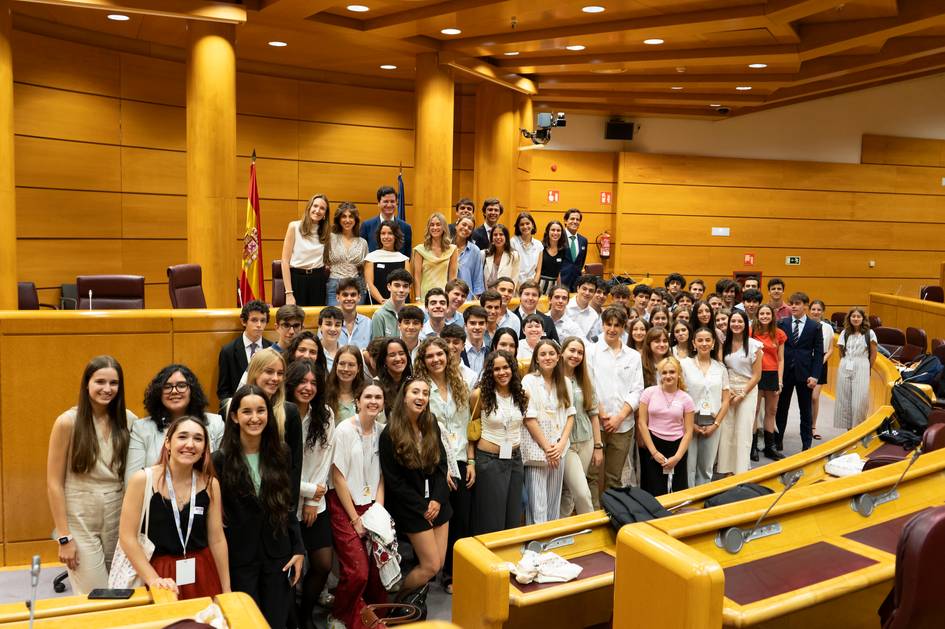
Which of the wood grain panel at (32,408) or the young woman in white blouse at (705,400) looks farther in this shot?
the young woman in white blouse at (705,400)

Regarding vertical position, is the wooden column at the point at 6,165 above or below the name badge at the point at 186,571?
above

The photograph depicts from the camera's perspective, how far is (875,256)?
620 inches

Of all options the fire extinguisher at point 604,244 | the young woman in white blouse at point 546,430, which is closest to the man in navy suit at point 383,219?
the young woman in white blouse at point 546,430

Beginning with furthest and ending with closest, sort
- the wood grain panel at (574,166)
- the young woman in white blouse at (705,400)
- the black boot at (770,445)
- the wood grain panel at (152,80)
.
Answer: the wood grain panel at (574,166)
the wood grain panel at (152,80)
the black boot at (770,445)
the young woman in white blouse at (705,400)

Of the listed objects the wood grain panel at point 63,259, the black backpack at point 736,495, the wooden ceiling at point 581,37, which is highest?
the wooden ceiling at point 581,37

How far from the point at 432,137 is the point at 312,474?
19.7 feet

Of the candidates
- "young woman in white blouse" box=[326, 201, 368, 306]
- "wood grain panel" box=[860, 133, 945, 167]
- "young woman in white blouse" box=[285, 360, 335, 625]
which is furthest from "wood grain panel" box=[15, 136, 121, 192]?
"wood grain panel" box=[860, 133, 945, 167]

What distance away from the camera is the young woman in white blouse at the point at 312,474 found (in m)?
4.32

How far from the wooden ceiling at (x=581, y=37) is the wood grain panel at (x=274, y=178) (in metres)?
1.23

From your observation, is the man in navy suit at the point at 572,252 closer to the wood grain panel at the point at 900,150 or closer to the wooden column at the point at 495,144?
the wooden column at the point at 495,144

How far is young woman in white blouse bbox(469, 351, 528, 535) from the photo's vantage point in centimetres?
502

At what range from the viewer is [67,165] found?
920 centimetres

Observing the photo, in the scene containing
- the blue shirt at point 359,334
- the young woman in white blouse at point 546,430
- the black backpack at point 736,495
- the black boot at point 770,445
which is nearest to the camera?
the black backpack at point 736,495

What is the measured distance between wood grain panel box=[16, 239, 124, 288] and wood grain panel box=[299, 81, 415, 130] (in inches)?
123
